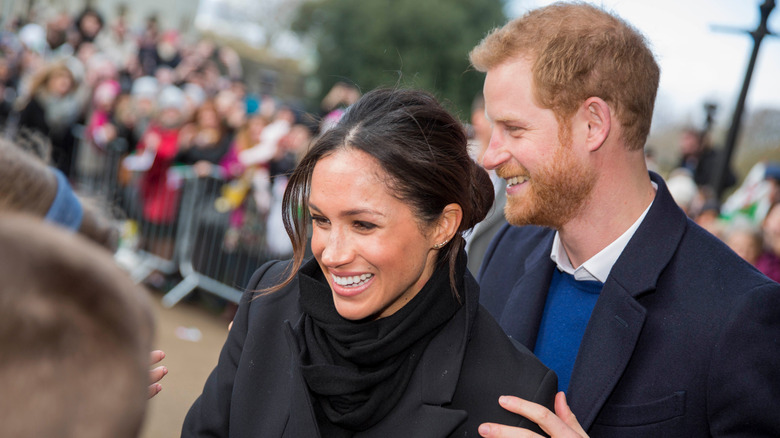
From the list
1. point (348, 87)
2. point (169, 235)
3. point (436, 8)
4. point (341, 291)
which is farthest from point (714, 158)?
point (436, 8)

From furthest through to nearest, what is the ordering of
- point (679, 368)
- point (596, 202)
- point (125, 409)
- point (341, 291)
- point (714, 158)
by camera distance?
point (714, 158), point (596, 202), point (341, 291), point (679, 368), point (125, 409)

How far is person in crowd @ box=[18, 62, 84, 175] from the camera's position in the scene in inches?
400

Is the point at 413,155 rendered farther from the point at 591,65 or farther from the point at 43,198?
the point at 43,198

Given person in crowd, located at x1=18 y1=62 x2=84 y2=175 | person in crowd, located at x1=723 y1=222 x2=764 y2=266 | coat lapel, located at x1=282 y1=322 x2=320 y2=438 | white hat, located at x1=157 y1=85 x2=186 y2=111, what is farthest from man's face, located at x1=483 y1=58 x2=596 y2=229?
person in crowd, located at x1=18 y1=62 x2=84 y2=175

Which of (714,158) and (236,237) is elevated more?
(714,158)

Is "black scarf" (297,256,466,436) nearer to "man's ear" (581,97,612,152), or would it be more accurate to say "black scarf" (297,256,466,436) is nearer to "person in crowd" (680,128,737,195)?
"man's ear" (581,97,612,152)

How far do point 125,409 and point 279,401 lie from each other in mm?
1413

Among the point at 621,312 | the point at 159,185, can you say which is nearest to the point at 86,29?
the point at 159,185

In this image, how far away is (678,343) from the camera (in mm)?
2207

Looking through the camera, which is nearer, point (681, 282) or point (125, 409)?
point (125, 409)

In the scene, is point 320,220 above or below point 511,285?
above

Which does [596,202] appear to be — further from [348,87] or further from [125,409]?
[348,87]

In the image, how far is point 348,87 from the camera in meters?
11.2

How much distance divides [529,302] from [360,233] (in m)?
0.81
